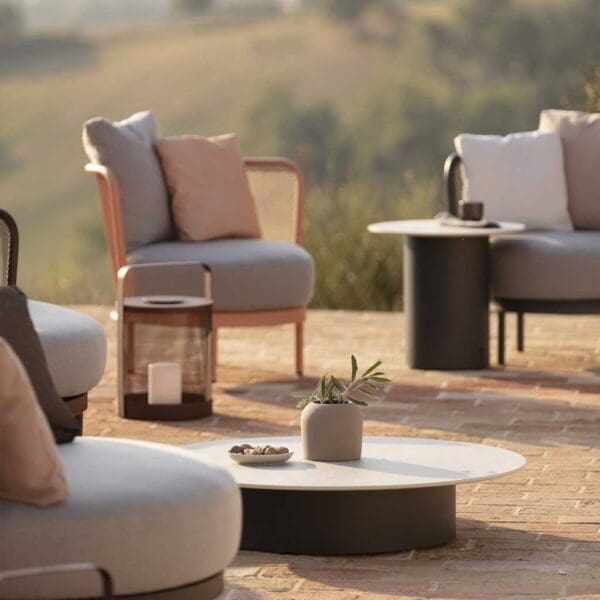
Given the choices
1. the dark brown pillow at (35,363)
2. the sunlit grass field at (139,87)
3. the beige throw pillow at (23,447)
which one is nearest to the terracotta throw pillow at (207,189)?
the dark brown pillow at (35,363)

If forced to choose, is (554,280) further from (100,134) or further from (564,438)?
(100,134)

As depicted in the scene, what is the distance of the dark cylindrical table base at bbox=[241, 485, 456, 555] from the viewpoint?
368 cm

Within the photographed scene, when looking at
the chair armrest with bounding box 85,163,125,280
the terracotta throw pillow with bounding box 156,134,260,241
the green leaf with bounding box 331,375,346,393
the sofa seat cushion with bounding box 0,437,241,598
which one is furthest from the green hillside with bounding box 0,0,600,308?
the sofa seat cushion with bounding box 0,437,241,598

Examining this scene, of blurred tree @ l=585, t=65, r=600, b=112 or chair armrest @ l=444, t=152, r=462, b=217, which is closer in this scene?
chair armrest @ l=444, t=152, r=462, b=217

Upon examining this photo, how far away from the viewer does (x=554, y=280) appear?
21.2 ft

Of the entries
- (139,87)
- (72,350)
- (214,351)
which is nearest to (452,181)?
(214,351)

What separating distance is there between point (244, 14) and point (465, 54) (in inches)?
175

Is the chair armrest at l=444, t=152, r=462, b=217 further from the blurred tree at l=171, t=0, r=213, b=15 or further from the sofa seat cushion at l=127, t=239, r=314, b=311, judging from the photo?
the blurred tree at l=171, t=0, r=213, b=15

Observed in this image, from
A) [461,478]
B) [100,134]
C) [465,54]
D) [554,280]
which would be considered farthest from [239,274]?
[465,54]

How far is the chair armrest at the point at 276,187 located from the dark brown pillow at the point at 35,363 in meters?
3.77

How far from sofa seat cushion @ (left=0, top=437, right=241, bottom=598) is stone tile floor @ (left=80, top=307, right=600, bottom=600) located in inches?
25.5

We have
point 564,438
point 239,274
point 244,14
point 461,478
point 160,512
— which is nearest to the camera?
point 160,512

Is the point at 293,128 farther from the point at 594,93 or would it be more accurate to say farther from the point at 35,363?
the point at 35,363

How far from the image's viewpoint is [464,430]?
5324 millimetres
